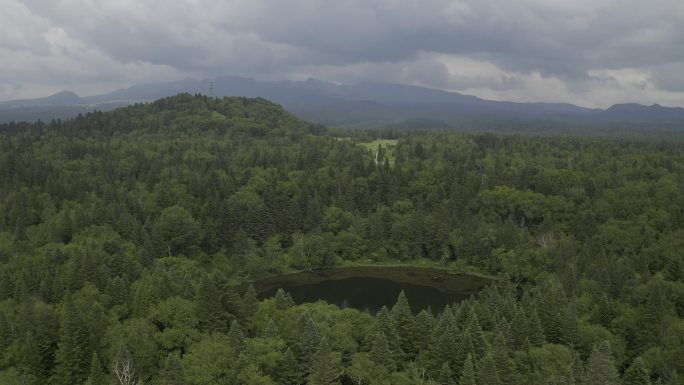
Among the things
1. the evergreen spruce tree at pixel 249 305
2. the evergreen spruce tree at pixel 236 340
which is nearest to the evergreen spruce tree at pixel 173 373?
the evergreen spruce tree at pixel 236 340

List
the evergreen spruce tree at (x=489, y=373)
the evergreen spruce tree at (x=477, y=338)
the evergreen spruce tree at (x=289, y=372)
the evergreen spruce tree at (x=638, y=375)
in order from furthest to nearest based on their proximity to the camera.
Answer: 1. the evergreen spruce tree at (x=477, y=338)
2. the evergreen spruce tree at (x=289, y=372)
3. the evergreen spruce tree at (x=638, y=375)
4. the evergreen spruce tree at (x=489, y=373)

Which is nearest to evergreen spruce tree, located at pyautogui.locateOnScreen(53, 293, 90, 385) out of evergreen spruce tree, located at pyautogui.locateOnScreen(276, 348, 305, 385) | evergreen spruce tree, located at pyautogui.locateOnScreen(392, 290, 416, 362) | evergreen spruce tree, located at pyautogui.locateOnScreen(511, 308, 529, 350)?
evergreen spruce tree, located at pyautogui.locateOnScreen(276, 348, 305, 385)

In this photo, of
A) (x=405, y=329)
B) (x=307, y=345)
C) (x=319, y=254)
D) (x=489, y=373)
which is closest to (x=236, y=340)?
(x=307, y=345)

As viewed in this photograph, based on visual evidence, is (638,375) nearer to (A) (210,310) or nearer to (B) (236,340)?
(B) (236,340)

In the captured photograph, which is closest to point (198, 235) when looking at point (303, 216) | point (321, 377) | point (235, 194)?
point (235, 194)

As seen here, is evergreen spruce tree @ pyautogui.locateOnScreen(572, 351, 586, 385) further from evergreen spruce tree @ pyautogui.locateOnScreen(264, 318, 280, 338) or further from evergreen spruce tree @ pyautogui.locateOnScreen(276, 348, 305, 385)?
evergreen spruce tree @ pyautogui.locateOnScreen(264, 318, 280, 338)

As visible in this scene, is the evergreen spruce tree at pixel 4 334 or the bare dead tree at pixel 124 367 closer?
the bare dead tree at pixel 124 367

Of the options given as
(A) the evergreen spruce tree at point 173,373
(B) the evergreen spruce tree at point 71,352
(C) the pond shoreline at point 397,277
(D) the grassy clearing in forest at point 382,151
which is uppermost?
(D) the grassy clearing in forest at point 382,151

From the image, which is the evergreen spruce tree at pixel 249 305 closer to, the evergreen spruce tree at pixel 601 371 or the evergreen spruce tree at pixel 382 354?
the evergreen spruce tree at pixel 382 354

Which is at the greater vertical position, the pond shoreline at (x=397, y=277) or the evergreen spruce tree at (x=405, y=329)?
the evergreen spruce tree at (x=405, y=329)

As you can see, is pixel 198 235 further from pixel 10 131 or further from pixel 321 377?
pixel 10 131
